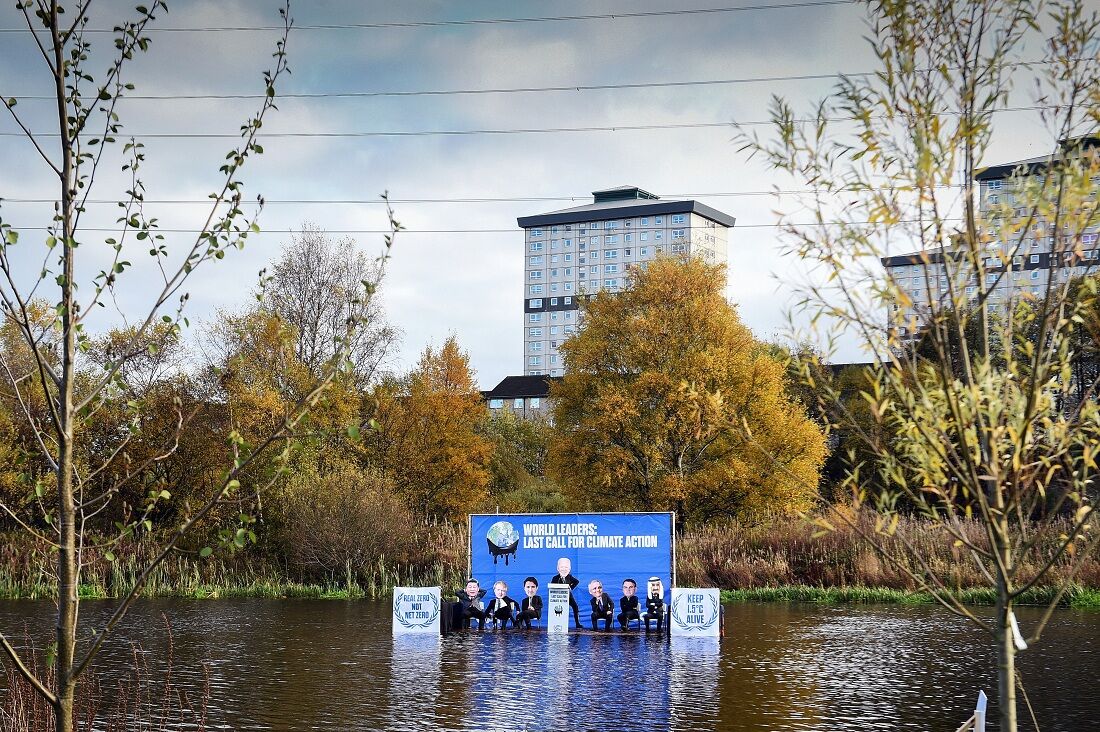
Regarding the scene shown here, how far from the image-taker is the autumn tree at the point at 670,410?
42.8m

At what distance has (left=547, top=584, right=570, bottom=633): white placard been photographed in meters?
24.4

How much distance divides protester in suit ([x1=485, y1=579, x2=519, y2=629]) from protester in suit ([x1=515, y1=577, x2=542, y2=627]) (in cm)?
16

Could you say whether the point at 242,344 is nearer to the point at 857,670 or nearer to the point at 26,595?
the point at 26,595

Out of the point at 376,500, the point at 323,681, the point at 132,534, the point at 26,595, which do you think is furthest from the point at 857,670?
the point at 26,595

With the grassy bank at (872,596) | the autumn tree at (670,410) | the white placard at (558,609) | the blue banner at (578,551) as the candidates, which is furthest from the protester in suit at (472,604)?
the autumn tree at (670,410)

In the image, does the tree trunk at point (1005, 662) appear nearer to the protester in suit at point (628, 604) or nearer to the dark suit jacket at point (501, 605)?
the protester in suit at point (628, 604)

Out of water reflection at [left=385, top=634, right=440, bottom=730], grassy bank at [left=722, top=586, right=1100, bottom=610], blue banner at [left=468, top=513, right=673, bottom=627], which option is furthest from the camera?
grassy bank at [left=722, top=586, right=1100, bottom=610]

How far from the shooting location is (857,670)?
58.8 ft

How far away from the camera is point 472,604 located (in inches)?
977

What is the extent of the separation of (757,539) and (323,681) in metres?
22.9

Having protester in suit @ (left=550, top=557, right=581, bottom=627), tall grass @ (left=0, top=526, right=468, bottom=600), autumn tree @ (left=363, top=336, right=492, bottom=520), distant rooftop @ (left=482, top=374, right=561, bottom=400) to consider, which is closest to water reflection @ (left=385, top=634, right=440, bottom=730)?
protester in suit @ (left=550, top=557, right=581, bottom=627)

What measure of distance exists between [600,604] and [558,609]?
97 centimetres

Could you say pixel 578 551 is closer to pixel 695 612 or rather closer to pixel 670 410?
pixel 695 612

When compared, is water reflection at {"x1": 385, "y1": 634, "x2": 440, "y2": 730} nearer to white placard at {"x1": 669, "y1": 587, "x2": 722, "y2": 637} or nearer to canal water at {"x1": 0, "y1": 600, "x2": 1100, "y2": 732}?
canal water at {"x1": 0, "y1": 600, "x2": 1100, "y2": 732}
